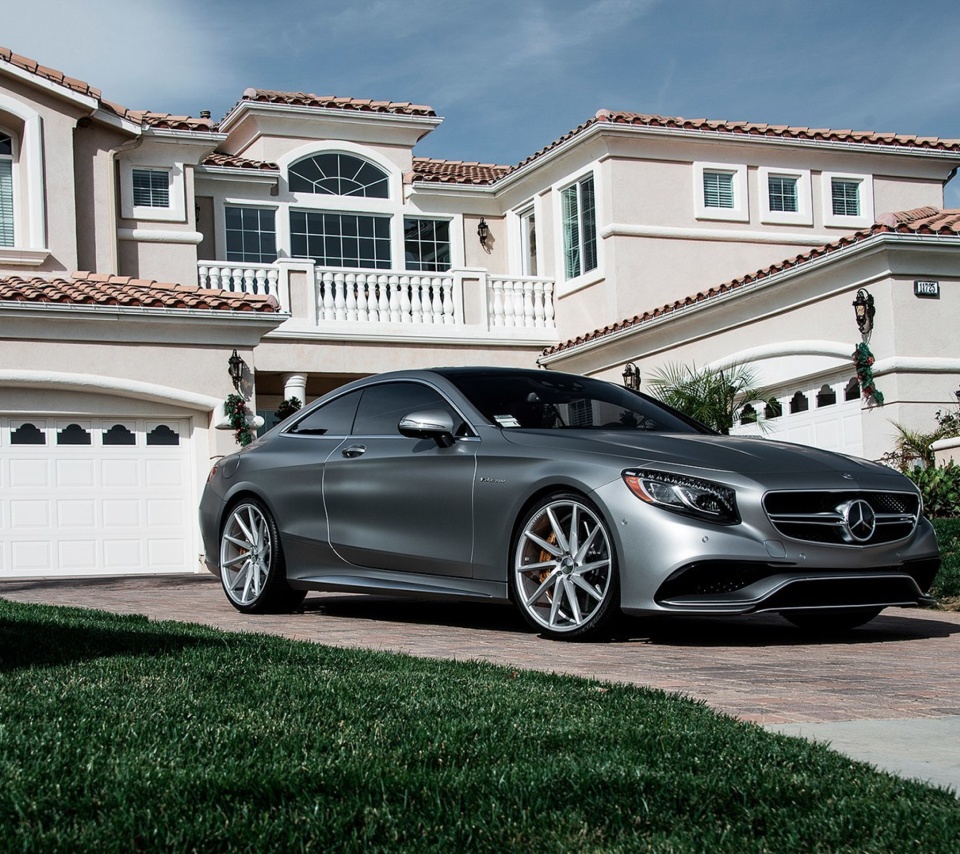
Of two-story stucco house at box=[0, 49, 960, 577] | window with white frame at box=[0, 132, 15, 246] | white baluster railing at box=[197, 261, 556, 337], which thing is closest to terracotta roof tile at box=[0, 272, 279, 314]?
two-story stucco house at box=[0, 49, 960, 577]

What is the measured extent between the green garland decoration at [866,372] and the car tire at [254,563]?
330 inches

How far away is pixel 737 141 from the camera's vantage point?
2473cm

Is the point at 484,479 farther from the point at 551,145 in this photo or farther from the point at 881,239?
the point at 551,145

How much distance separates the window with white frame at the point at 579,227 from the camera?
2444cm

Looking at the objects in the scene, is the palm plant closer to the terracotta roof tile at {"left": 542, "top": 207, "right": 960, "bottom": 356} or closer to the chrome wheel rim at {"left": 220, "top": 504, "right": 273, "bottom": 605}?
the terracotta roof tile at {"left": 542, "top": 207, "right": 960, "bottom": 356}

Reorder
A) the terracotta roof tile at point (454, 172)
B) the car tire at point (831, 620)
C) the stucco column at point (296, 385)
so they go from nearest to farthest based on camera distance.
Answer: the car tire at point (831, 620), the stucco column at point (296, 385), the terracotta roof tile at point (454, 172)

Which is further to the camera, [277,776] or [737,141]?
[737,141]

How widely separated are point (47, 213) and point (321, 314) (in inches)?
184

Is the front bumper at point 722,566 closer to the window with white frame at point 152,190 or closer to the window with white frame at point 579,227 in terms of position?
the window with white frame at point 579,227

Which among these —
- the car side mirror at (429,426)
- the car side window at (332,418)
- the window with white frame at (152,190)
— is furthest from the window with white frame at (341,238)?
the car side mirror at (429,426)

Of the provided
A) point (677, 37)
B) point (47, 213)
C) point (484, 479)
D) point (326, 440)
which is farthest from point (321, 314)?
point (484, 479)

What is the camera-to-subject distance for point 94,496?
1711cm

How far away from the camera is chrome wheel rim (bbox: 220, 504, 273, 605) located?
9.22 metres

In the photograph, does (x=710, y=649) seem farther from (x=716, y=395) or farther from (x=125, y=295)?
(x=125, y=295)
